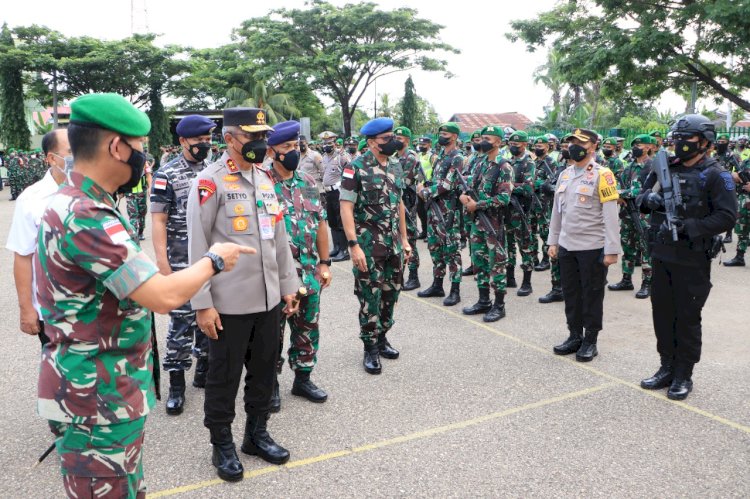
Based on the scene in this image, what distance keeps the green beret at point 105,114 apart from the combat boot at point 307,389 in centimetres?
270

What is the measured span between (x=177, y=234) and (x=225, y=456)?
1677 millimetres

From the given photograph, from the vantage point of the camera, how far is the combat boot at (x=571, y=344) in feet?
16.8

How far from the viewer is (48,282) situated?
187 cm

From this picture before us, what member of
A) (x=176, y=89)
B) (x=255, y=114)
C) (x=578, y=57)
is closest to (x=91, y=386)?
(x=255, y=114)

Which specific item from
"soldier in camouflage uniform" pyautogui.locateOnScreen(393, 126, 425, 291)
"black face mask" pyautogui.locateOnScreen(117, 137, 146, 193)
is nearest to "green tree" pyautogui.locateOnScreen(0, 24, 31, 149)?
"soldier in camouflage uniform" pyautogui.locateOnScreen(393, 126, 425, 291)

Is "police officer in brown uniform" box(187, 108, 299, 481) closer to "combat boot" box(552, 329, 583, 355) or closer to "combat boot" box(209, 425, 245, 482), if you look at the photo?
"combat boot" box(209, 425, 245, 482)

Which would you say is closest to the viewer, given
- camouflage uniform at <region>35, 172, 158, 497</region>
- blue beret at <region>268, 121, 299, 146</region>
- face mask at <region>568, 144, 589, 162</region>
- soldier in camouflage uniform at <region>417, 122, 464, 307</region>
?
camouflage uniform at <region>35, 172, 158, 497</region>

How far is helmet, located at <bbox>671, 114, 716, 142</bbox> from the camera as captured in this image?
396cm

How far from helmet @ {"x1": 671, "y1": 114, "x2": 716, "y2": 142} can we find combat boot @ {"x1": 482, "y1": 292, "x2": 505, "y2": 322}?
9.00ft

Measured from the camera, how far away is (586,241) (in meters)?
4.93

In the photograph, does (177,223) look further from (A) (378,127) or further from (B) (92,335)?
(B) (92,335)

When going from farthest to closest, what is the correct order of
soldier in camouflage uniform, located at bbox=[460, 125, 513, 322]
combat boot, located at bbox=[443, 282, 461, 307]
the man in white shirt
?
combat boot, located at bbox=[443, 282, 461, 307], soldier in camouflage uniform, located at bbox=[460, 125, 513, 322], the man in white shirt

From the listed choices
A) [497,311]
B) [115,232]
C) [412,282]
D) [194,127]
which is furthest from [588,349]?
[115,232]

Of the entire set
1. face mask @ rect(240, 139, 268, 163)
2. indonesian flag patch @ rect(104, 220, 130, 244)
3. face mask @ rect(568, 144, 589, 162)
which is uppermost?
face mask @ rect(240, 139, 268, 163)
